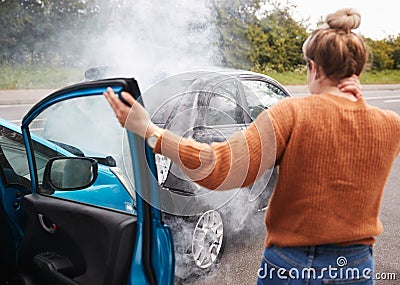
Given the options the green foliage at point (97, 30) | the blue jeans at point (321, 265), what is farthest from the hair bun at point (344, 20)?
the green foliage at point (97, 30)

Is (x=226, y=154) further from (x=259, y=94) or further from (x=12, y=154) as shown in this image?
(x=259, y=94)

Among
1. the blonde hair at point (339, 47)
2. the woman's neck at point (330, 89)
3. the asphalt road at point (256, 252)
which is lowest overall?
the asphalt road at point (256, 252)

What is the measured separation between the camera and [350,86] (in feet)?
4.63

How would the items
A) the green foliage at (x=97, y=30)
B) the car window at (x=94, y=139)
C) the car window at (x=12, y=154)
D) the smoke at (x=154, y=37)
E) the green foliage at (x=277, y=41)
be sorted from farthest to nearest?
the green foliage at (x=277, y=41), the green foliage at (x=97, y=30), the smoke at (x=154, y=37), the car window at (x=94, y=139), the car window at (x=12, y=154)

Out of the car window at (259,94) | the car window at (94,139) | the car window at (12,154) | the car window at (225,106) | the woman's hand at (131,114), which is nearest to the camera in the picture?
the woman's hand at (131,114)

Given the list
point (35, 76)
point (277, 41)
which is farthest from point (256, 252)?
point (277, 41)

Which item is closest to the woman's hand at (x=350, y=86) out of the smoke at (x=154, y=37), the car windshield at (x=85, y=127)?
the car windshield at (x=85, y=127)

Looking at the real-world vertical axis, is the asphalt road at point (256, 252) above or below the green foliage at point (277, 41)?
below

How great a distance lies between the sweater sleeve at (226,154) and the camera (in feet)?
4.26

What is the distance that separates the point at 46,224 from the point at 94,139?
5.04ft

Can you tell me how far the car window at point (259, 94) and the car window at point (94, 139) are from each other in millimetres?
1272

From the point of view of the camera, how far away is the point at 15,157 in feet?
7.73

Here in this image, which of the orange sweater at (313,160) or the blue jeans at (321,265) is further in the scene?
the blue jeans at (321,265)

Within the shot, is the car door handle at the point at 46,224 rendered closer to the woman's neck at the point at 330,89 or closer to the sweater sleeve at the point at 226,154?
the sweater sleeve at the point at 226,154
